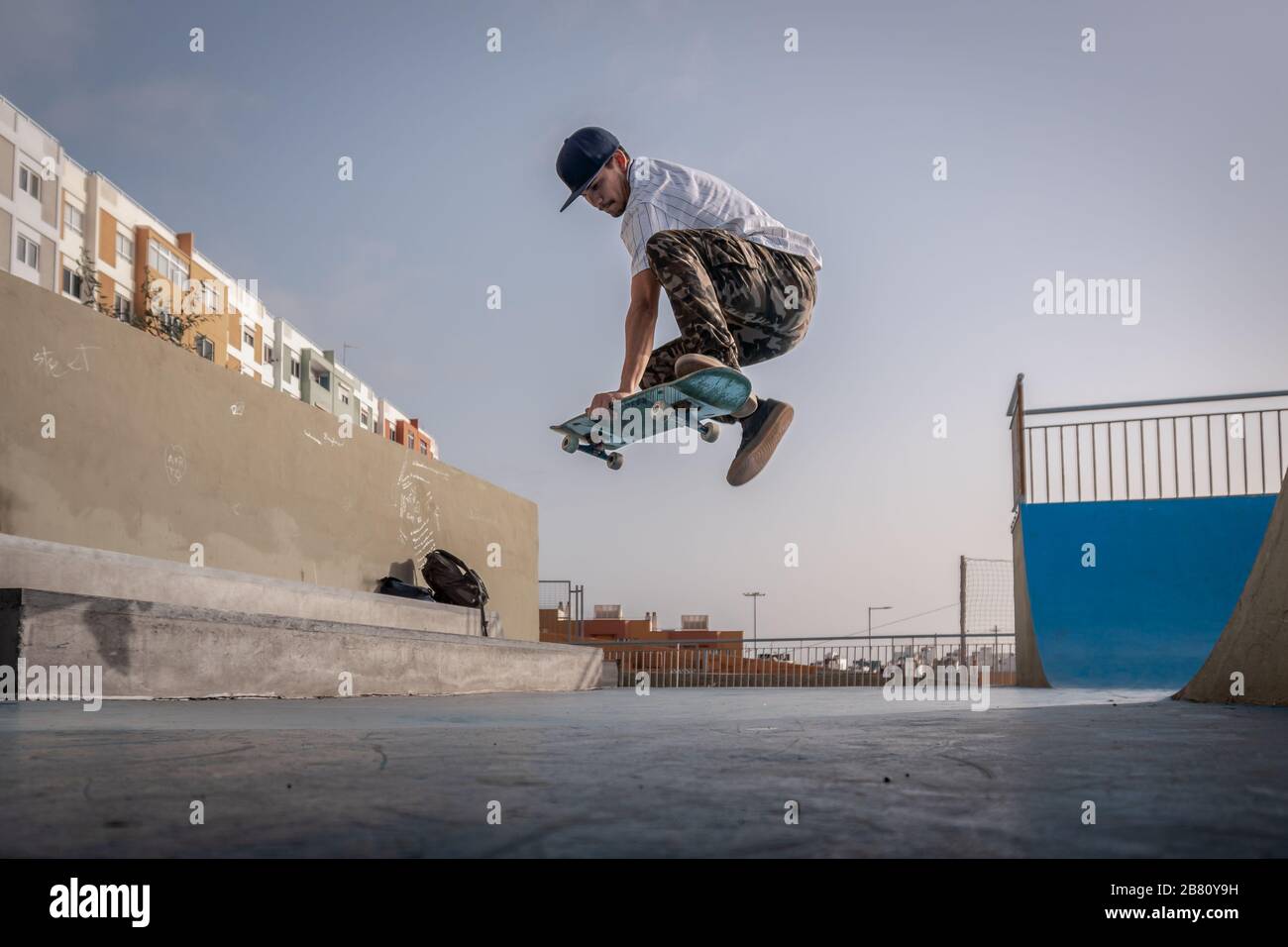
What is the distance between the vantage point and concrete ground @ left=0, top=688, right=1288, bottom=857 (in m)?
0.82

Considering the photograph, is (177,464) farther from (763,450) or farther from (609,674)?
(609,674)

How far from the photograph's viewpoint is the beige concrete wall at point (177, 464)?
20.8 ft

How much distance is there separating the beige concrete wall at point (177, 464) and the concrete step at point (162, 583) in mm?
1071

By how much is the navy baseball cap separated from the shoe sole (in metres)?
1.25

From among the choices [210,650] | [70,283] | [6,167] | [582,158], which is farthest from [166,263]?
[582,158]

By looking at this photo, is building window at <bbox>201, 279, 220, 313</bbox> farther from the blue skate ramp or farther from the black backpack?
the blue skate ramp

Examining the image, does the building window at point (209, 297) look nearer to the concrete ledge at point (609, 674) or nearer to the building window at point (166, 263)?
the building window at point (166, 263)

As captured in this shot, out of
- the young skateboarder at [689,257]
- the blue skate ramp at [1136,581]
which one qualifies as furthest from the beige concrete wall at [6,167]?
the young skateboarder at [689,257]

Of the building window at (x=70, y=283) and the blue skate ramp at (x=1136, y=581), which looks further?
the building window at (x=70, y=283)

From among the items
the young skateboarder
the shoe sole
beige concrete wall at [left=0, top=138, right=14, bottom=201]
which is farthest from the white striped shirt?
beige concrete wall at [left=0, top=138, right=14, bottom=201]

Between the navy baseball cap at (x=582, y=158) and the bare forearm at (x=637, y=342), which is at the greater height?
the navy baseball cap at (x=582, y=158)

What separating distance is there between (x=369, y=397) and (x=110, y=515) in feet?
202

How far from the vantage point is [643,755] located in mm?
1564
